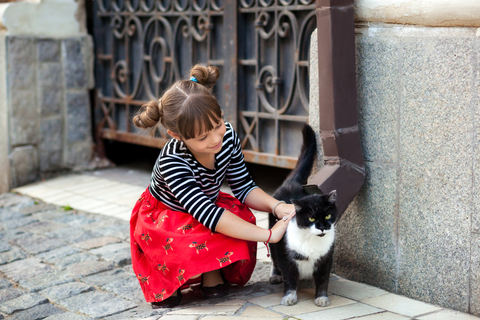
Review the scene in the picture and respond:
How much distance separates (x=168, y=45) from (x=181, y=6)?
1.31 feet

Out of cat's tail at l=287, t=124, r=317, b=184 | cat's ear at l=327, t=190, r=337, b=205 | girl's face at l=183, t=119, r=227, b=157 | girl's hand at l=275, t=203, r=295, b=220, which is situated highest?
girl's face at l=183, t=119, r=227, b=157

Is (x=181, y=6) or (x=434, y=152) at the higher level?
(x=181, y=6)

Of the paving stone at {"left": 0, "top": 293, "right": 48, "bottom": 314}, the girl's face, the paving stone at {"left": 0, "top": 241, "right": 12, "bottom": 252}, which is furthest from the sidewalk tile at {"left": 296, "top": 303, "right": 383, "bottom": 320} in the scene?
the paving stone at {"left": 0, "top": 241, "right": 12, "bottom": 252}

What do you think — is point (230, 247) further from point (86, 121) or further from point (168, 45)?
point (86, 121)

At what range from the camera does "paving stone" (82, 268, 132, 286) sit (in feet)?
9.75

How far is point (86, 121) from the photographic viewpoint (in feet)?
18.4

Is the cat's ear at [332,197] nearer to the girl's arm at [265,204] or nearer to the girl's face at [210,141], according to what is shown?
the girl's arm at [265,204]

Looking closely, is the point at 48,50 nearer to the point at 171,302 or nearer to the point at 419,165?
the point at 171,302

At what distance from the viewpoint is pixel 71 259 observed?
131 inches

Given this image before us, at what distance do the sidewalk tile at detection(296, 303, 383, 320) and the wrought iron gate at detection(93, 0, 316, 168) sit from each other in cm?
182

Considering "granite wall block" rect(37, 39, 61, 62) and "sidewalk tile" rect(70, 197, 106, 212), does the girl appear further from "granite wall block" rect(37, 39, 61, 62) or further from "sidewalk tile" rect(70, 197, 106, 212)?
"granite wall block" rect(37, 39, 61, 62)

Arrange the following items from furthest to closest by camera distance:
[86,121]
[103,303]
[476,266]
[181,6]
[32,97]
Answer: [86,121] → [32,97] → [181,6] → [103,303] → [476,266]

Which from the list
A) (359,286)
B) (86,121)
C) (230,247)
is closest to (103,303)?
(230,247)

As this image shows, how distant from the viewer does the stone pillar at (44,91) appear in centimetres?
509
